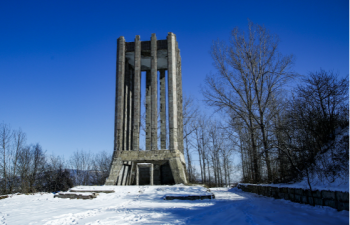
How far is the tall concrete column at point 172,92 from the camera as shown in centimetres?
1861

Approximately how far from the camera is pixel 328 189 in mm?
7031

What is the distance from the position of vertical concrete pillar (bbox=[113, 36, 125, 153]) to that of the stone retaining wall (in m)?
10.8

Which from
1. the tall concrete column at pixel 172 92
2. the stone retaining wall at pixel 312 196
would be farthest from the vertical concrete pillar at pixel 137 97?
the stone retaining wall at pixel 312 196

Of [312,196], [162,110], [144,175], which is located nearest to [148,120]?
[162,110]

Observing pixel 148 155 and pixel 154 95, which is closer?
pixel 148 155

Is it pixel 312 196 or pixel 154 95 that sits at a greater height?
pixel 154 95

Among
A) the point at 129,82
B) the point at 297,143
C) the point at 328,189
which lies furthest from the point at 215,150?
the point at 328,189

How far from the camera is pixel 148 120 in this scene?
2214cm

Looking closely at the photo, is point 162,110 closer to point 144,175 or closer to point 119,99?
point 119,99

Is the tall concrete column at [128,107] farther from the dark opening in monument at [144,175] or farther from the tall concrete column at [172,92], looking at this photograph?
the tall concrete column at [172,92]

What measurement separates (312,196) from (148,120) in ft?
52.0

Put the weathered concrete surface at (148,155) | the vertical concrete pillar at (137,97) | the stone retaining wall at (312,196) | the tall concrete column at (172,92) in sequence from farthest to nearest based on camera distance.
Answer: the vertical concrete pillar at (137,97)
the tall concrete column at (172,92)
the weathered concrete surface at (148,155)
the stone retaining wall at (312,196)

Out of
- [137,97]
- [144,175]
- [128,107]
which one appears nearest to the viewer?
[137,97]

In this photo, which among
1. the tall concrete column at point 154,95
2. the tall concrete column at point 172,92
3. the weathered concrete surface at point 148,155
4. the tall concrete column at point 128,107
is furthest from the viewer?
the tall concrete column at point 128,107
